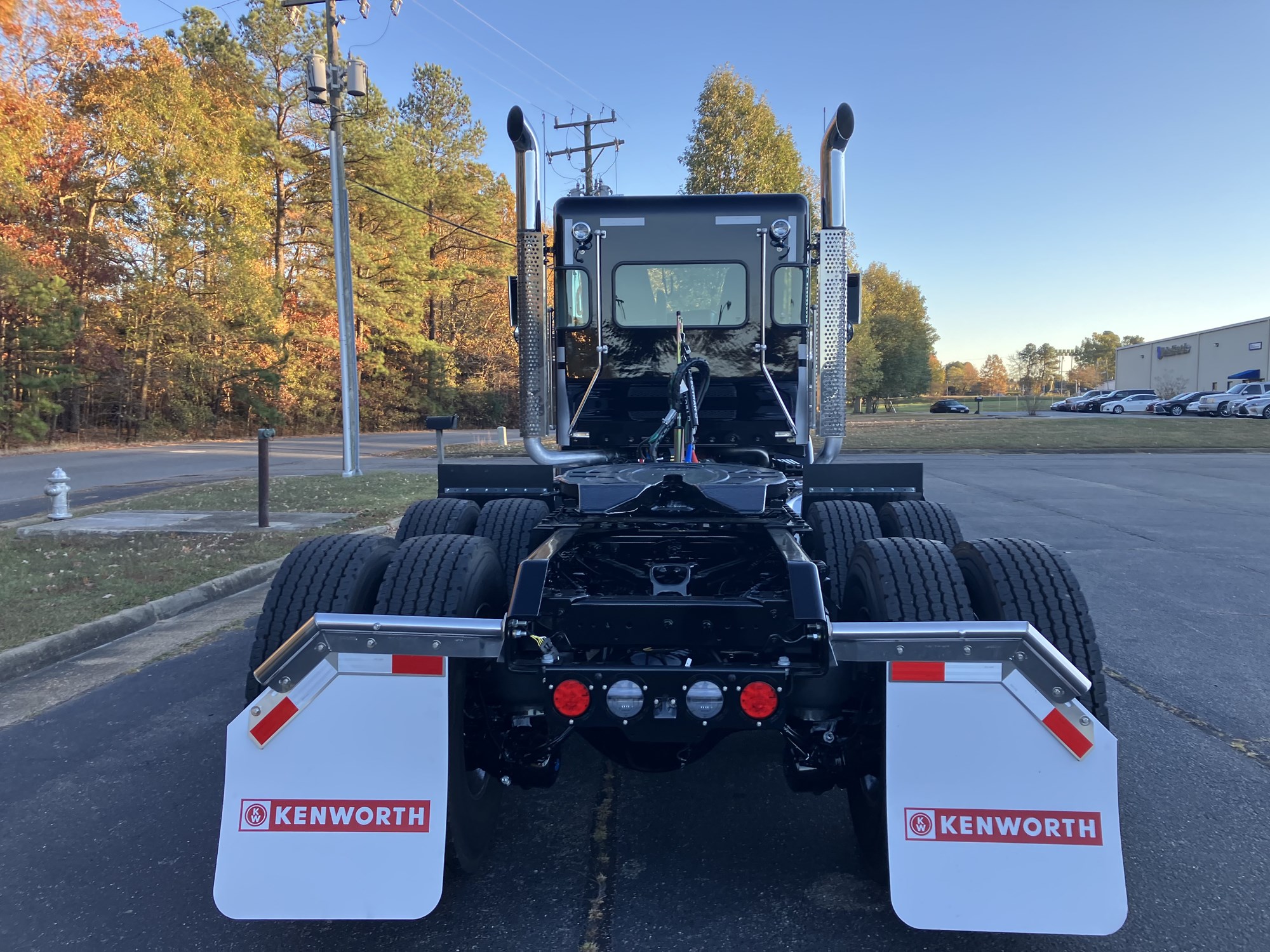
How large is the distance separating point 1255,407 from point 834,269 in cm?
4545

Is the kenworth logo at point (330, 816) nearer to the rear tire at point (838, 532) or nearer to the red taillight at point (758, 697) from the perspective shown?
the red taillight at point (758, 697)

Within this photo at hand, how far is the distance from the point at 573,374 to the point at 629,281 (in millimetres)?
730

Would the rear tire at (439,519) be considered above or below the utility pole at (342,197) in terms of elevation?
below

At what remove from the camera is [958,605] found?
2.62 m

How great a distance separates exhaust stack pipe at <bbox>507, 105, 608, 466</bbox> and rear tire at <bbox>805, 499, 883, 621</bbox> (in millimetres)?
1361

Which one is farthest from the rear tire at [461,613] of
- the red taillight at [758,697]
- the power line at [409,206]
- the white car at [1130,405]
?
the white car at [1130,405]

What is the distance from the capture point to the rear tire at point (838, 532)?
4410mm

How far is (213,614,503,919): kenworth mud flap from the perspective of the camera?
7.43ft

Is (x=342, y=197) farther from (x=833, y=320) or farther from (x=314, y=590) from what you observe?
(x=314, y=590)

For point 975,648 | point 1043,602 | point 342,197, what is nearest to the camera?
point 975,648

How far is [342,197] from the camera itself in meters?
15.2

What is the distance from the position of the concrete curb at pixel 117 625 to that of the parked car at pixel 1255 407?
45.7 m

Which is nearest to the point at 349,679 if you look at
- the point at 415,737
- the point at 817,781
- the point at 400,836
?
the point at 415,737

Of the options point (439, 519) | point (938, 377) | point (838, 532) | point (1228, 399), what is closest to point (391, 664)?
point (439, 519)
